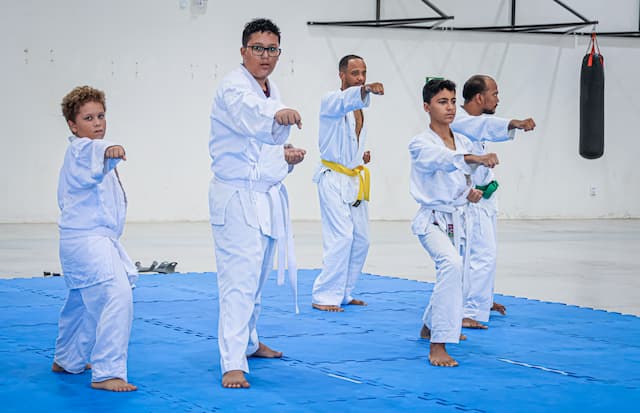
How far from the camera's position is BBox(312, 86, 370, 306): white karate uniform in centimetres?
611

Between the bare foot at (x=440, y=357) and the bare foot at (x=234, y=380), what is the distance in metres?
0.96

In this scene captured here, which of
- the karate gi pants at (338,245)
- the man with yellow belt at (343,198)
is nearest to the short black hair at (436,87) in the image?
Answer: the man with yellow belt at (343,198)

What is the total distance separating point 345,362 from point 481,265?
1580mm

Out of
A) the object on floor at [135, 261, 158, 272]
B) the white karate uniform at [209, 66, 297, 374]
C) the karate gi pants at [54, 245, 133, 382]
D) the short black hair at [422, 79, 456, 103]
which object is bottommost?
the object on floor at [135, 261, 158, 272]

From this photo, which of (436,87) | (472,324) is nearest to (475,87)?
(436,87)

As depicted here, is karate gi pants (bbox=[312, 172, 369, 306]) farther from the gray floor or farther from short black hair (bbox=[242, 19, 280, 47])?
short black hair (bbox=[242, 19, 280, 47])

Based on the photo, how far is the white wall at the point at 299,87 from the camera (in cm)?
1278

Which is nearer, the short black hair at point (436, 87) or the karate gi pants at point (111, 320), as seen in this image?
the karate gi pants at point (111, 320)

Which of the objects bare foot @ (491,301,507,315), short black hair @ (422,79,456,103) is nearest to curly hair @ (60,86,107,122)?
short black hair @ (422,79,456,103)

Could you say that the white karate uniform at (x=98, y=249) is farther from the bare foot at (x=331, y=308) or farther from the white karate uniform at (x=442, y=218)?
the bare foot at (x=331, y=308)

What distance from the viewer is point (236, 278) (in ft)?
12.8

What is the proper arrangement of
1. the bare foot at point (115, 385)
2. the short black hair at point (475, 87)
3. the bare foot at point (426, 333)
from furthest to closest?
1. the short black hair at point (475, 87)
2. the bare foot at point (426, 333)
3. the bare foot at point (115, 385)

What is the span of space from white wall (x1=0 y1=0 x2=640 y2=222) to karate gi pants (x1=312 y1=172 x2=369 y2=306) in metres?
7.47

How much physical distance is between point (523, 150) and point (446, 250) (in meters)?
11.2
